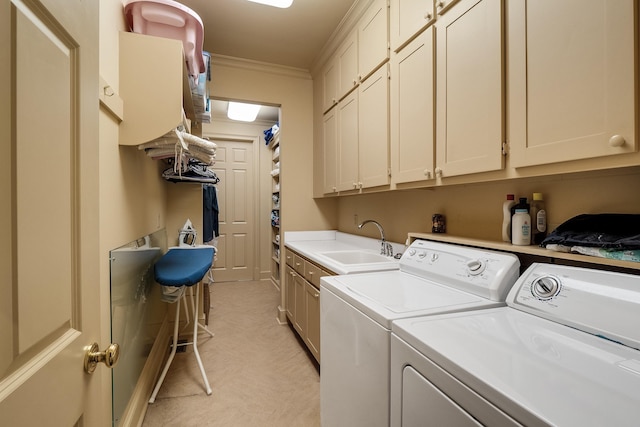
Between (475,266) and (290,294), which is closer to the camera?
(475,266)

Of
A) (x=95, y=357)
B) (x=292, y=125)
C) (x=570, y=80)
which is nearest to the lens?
(x=95, y=357)

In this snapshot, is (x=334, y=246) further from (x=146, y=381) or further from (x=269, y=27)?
(x=269, y=27)

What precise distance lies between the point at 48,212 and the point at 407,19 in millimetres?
1834

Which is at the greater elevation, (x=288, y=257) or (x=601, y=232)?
(x=601, y=232)

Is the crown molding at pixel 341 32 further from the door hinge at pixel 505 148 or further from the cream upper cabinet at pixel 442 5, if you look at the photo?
the door hinge at pixel 505 148

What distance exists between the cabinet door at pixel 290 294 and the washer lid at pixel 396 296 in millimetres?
1372

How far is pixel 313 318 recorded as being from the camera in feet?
7.11

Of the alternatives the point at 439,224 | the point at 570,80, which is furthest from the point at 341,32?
the point at 570,80

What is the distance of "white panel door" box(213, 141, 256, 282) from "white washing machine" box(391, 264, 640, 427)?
4115mm

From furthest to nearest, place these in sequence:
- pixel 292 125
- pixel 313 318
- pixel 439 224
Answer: pixel 292 125 < pixel 313 318 < pixel 439 224

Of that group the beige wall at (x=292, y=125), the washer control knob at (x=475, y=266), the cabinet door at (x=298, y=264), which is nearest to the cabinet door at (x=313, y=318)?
the cabinet door at (x=298, y=264)

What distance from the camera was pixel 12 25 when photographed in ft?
1.31

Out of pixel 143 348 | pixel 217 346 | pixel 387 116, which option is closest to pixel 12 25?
pixel 387 116

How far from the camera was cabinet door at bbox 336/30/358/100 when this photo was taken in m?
2.25
